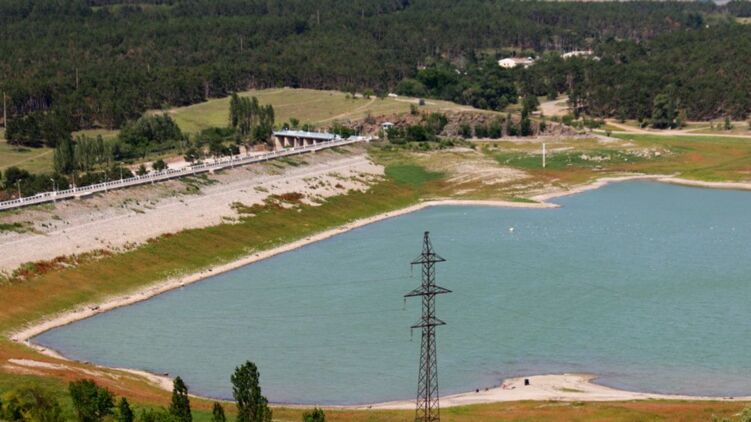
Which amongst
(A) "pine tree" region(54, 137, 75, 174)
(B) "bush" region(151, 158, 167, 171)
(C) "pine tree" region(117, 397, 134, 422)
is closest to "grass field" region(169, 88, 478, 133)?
(B) "bush" region(151, 158, 167, 171)

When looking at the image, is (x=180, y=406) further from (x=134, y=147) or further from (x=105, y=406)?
(x=134, y=147)

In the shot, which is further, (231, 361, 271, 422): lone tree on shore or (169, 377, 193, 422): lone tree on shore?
(231, 361, 271, 422): lone tree on shore

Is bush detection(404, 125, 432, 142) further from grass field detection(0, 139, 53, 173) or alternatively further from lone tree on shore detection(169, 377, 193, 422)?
lone tree on shore detection(169, 377, 193, 422)

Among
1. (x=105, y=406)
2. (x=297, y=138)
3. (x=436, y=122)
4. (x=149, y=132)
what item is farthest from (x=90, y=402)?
(x=436, y=122)

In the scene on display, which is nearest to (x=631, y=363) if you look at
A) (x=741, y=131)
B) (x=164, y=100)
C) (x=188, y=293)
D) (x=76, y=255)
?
(x=188, y=293)

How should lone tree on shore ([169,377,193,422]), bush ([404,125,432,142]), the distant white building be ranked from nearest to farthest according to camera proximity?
lone tree on shore ([169,377,193,422]) < the distant white building < bush ([404,125,432,142])
